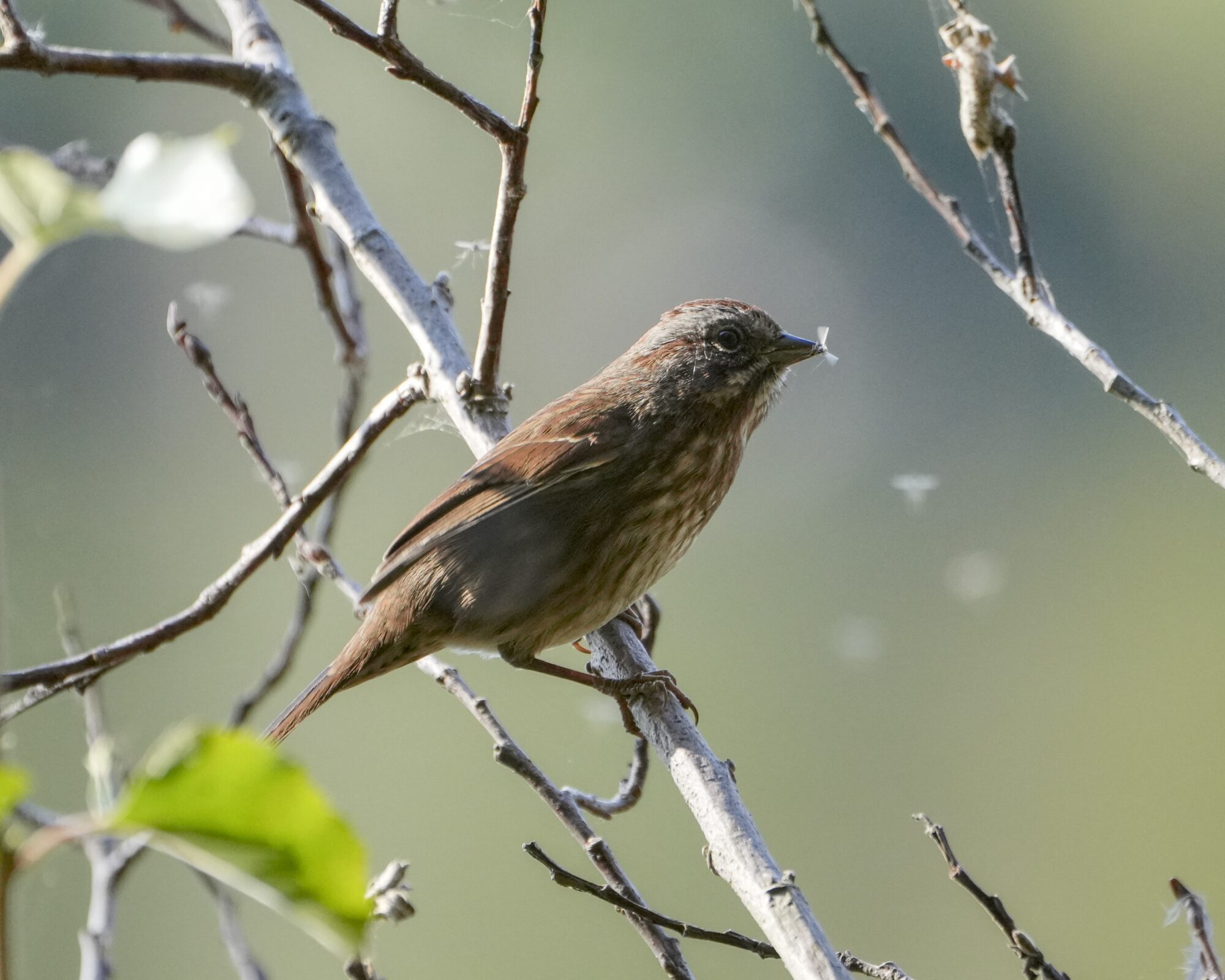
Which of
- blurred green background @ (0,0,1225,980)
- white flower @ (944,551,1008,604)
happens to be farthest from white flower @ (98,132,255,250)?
white flower @ (944,551,1008,604)

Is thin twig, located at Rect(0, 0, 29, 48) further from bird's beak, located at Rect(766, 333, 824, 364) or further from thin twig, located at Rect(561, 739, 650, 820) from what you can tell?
bird's beak, located at Rect(766, 333, 824, 364)

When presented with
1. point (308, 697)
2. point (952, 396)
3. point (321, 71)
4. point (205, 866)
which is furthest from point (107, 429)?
point (205, 866)

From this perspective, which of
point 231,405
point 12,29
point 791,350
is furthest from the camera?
point 791,350

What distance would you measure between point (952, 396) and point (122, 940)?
9.05 m

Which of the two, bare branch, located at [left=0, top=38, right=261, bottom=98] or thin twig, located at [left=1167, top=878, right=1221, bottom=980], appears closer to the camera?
thin twig, located at [left=1167, top=878, right=1221, bottom=980]

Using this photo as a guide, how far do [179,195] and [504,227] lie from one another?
6.52ft

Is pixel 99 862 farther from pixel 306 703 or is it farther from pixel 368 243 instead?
pixel 368 243

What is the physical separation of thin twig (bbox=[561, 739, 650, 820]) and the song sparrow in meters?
0.18

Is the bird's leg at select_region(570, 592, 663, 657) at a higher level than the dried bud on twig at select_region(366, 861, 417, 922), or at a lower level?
higher

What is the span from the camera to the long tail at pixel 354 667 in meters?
2.93

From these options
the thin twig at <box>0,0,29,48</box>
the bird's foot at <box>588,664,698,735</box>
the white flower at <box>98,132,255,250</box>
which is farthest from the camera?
the bird's foot at <box>588,664,698,735</box>

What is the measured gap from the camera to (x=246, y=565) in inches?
107

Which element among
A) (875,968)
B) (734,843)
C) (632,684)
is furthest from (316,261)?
(875,968)

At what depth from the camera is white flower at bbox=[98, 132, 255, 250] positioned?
0.59 metres
